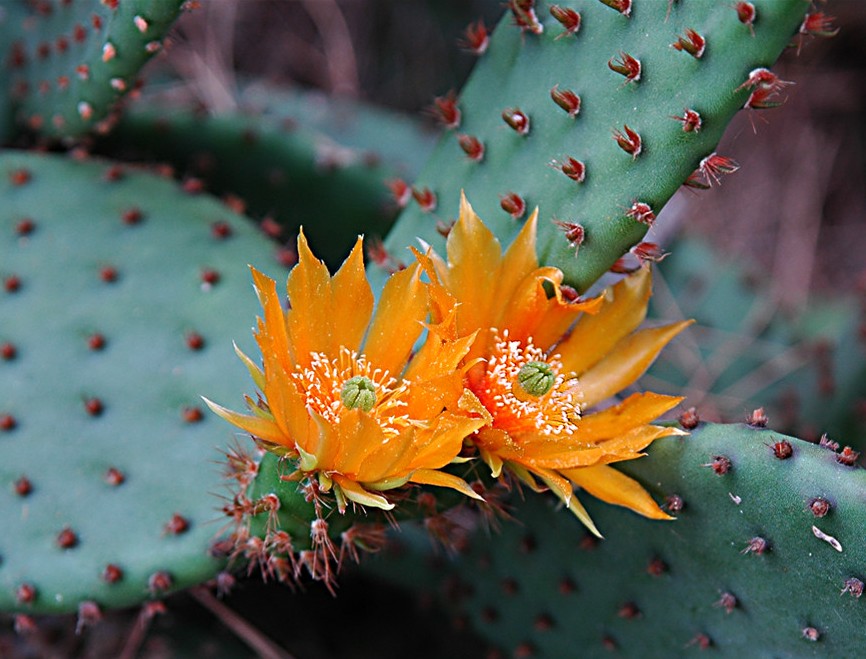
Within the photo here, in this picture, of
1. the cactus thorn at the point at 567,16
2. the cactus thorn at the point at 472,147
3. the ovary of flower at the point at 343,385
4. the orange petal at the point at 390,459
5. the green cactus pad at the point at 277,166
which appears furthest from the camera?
the green cactus pad at the point at 277,166

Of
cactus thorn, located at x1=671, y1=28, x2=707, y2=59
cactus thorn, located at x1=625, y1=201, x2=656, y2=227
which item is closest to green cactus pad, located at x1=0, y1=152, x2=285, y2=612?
cactus thorn, located at x1=625, y1=201, x2=656, y2=227

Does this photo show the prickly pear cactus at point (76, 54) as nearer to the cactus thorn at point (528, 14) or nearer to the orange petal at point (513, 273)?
the cactus thorn at point (528, 14)

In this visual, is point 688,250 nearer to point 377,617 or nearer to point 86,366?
point 377,617

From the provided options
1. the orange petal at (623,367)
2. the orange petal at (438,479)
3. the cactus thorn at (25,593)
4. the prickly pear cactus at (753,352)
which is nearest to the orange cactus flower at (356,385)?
the orange petal at (438,479)

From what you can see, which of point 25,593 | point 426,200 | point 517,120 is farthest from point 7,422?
point 517,120

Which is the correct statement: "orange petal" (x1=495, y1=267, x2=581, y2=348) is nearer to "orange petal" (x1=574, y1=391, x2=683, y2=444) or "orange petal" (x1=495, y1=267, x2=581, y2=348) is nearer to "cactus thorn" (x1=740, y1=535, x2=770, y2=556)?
"orange petal" (x1=574, y1=391, x2=683, y2=444)

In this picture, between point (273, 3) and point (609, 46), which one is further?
point (273, 3)

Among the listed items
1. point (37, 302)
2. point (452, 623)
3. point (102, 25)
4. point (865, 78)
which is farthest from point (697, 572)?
point (865, 78)
